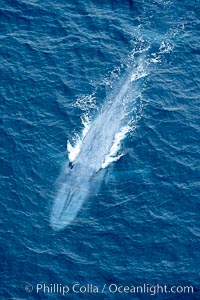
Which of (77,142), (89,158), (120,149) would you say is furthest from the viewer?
(77,142)

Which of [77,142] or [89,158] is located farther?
[77,142]

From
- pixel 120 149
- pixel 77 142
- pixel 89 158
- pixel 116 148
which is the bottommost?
pixel 89 158

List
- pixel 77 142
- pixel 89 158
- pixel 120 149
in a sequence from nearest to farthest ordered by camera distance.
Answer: pixel 89 158 → pixel 120 149 → pixel 77 142

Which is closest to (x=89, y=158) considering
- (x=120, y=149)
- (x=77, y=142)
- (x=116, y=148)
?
(x=77, y=142)

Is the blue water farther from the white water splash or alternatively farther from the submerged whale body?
the submerged whale body

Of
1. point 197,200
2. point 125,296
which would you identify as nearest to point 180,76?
point 197,200

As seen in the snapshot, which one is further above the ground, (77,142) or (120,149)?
(77,142)

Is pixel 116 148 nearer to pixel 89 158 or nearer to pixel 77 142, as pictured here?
pixel 89 158

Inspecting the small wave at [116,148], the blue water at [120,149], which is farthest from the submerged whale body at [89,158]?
the blue water at [120,149]
